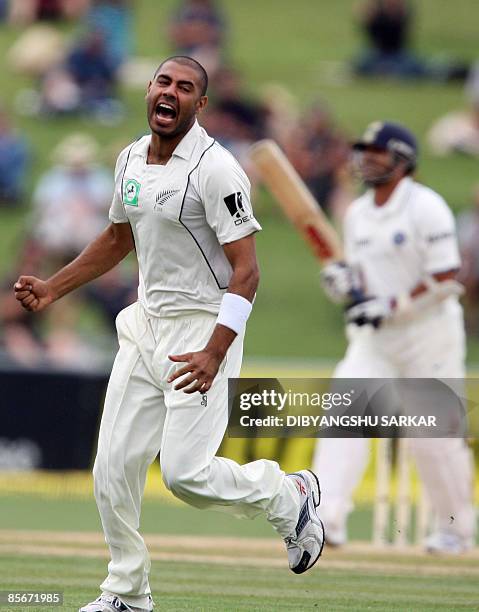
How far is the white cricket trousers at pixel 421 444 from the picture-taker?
338 inches

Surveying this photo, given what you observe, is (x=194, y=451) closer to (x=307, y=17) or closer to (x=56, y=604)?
(x=56, y=604)

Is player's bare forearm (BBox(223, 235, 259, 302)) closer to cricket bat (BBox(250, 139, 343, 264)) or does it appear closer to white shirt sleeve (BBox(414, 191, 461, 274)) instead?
white shirt sleeve (BBox(414, 191, 461, 274))

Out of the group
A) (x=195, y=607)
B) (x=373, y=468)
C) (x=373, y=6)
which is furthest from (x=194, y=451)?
(x=373, y=6)

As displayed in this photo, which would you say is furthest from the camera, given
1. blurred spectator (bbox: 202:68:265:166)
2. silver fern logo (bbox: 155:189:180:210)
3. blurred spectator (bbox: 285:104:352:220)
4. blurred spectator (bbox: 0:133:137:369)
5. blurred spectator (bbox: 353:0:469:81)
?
blurred spectator (bbox: 353:0:469:81)

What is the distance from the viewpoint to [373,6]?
69.4 feet

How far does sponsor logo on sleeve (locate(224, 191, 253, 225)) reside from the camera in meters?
5.48

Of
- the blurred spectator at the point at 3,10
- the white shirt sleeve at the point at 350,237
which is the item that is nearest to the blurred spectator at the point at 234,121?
the blurred spectator at the point at 3,10

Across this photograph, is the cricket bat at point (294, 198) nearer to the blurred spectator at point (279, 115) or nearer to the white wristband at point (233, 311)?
the white wristband at point (233, 311)

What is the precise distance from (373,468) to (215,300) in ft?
22.7

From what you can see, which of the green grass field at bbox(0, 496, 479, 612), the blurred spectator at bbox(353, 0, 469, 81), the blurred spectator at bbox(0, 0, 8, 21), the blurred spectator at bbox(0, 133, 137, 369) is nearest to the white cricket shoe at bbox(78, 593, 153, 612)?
the green grass field at bbox(0, 496, 479, 612)

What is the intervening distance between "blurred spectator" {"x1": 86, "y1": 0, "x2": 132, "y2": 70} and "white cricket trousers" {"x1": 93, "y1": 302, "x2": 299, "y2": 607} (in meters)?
14.2

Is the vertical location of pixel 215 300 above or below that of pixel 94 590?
above

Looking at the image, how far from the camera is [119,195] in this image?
5789mm

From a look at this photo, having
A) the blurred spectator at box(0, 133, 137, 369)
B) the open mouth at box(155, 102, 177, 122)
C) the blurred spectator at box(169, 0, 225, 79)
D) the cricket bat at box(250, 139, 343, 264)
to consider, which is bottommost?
the open mouth at box(155, 102, 177, 122)
